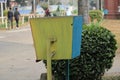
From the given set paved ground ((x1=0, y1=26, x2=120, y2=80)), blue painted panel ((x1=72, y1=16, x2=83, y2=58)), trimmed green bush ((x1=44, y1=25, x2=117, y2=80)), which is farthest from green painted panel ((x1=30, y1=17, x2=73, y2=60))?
paved ground ((x1=0, y1=26, x2=120, y2=80))

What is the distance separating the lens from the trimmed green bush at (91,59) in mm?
7652

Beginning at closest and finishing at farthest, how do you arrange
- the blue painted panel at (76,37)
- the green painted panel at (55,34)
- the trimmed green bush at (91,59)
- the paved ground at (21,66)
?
the green painted panel at (55,34), the blue painted panel at (76,37), the trimmed green bush at (91,59), the paved ground at (21,66)

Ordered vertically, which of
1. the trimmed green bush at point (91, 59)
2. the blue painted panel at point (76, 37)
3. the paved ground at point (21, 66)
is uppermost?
the blue painted panel at point (76, 37)

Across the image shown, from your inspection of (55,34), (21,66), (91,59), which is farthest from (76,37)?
(21,66)

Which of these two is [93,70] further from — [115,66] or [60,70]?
[115,66]

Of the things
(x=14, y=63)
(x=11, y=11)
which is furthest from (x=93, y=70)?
(x=11, y=11)

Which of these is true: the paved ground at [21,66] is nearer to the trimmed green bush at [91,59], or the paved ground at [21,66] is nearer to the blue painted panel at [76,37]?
the trimmed green bush at [91,59]

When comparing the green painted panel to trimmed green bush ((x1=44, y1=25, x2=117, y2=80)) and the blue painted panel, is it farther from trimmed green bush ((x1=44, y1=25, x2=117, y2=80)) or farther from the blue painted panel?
trimmed green bush ((x1=44, y1=25, x2=117, y2=80))

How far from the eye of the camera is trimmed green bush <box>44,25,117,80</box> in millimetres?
7652

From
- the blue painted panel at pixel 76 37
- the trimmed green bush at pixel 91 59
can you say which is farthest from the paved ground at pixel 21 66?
the blue painted panel at pixel 76 37

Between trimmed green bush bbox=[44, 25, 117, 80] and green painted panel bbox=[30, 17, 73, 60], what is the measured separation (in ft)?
6.65

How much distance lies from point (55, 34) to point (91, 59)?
92.5 inches

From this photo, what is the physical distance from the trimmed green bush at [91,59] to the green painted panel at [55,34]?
6.65 feet

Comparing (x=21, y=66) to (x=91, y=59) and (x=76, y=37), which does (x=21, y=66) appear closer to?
(x=91, y=59)
